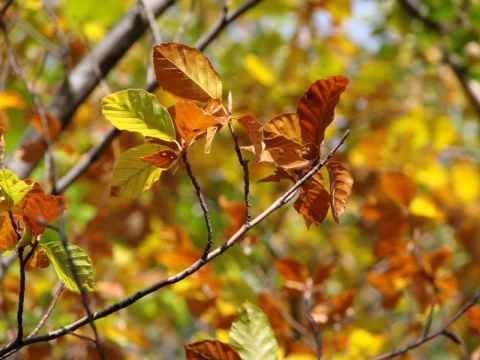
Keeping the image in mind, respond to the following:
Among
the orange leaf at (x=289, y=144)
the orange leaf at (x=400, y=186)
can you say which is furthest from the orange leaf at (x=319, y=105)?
the orange leaf at (x=400, y=186)

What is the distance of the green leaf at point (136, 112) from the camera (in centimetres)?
57

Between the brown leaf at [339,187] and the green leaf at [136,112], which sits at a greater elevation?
the green leaf at [136,112]

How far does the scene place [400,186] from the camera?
122cm

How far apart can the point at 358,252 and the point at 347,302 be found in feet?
5.76

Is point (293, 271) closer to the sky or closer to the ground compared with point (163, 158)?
closer to the ground

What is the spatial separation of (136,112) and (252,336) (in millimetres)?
315

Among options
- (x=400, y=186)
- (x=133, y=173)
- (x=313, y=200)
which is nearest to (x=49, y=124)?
(x=133, y=173)

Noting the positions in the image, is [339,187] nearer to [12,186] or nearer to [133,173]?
[133,173]

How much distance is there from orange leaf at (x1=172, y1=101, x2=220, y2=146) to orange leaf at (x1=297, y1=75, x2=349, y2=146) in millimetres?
100

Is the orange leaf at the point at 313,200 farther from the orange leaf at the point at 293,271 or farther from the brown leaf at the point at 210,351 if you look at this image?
the orange leaf at the point at 293,271

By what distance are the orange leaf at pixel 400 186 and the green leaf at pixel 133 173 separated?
2.39 feet

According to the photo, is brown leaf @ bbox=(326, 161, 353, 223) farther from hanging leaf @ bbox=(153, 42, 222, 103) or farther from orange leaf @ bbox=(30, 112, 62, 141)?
orange leaf @ bbox=(30, 112, 62, 141)

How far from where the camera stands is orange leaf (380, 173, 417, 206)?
121 cm

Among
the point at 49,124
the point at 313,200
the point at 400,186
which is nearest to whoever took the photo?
the point at 313,200
